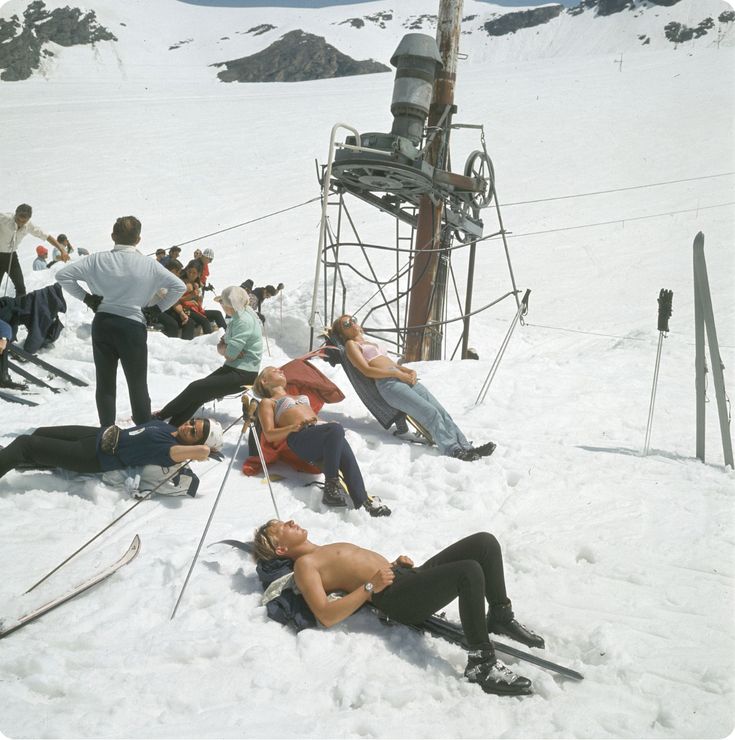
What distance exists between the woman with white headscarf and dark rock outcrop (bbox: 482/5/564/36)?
392 feet

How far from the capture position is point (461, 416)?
24.0 ft

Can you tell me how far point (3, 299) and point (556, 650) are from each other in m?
7.80

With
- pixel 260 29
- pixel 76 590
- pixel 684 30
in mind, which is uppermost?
pixel 260 29

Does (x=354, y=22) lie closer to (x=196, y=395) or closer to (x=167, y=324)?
(x=167, y=324)

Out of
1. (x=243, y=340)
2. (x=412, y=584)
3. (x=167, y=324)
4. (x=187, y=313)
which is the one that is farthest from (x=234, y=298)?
(x=187, y=313)

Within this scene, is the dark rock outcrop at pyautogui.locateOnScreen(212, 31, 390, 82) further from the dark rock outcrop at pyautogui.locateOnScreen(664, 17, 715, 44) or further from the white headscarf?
the white headscarf

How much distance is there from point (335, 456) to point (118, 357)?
1.85 m

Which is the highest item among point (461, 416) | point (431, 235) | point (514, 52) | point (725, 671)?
point (514, 52)

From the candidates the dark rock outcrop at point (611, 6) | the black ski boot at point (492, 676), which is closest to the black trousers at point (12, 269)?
the black ski boot at point (492, 676)

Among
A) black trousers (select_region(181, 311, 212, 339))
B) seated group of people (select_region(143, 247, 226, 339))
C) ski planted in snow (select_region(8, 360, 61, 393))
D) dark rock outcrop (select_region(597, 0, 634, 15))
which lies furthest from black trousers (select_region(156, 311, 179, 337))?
dark rock outcrop (select_region(597, 0, 634, 15))

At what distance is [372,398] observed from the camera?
6469mm

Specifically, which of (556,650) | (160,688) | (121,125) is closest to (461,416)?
(556,650)

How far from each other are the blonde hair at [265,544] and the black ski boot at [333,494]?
3.75 feet

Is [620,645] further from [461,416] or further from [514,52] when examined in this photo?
[514,52]
